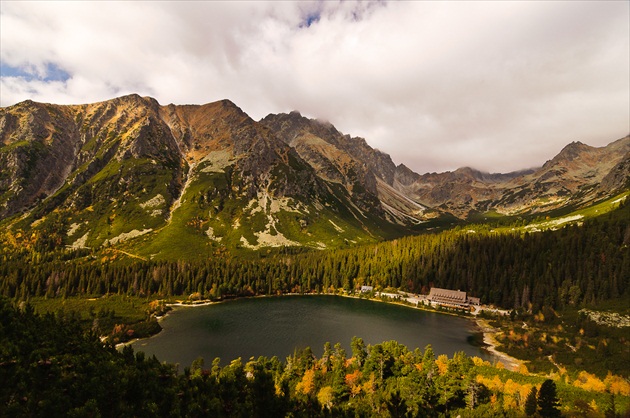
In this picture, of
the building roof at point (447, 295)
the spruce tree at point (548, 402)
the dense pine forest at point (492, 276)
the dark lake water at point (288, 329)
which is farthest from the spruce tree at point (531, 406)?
the building roof at point (447, 295)

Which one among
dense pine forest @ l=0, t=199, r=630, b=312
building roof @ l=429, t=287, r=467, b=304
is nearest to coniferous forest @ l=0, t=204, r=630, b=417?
dense pine forest @ l=0, t=199, r=630, b=312

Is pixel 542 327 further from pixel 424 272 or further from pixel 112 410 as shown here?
pixel 112 410

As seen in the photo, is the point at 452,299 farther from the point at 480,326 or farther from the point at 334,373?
the point at 334,373

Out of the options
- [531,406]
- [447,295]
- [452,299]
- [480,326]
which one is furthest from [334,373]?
[447,295]

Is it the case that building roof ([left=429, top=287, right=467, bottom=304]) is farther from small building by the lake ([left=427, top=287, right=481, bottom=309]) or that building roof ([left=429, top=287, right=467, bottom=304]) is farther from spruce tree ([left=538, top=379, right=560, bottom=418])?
spruce tree ([left=538, top=379, right=560, bottom=418])

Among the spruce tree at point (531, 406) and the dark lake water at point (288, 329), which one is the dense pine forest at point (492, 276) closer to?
the dark lake water at point (288, 329)

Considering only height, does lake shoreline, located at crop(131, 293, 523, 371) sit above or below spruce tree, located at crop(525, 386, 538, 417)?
below
